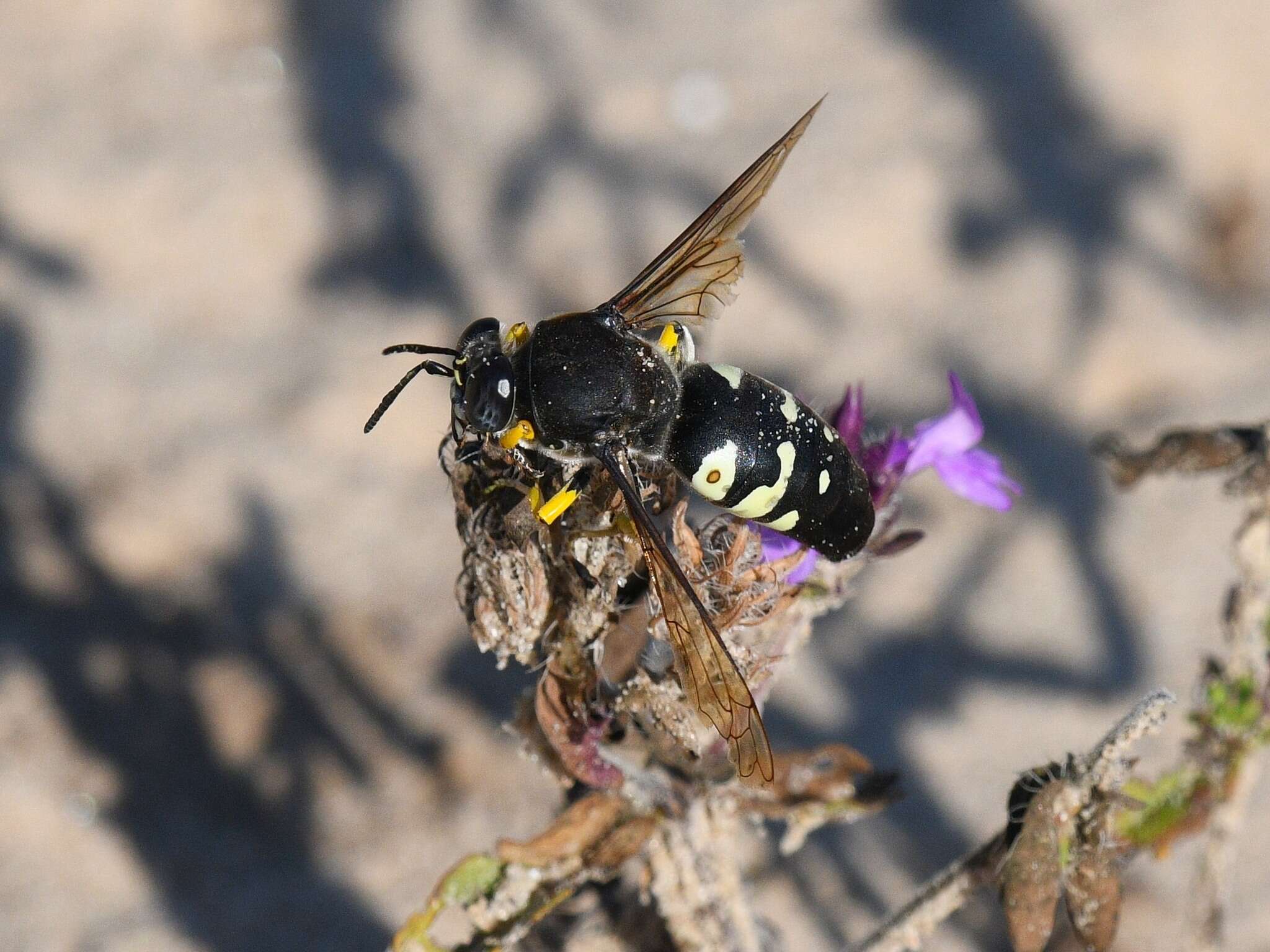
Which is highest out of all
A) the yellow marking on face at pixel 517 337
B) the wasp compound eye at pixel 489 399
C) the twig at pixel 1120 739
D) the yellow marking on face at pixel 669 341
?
the yellow marking on face at pixel 517 337

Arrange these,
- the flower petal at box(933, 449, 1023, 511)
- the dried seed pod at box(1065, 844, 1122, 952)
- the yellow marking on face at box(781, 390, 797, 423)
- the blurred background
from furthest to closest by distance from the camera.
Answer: the blurred background → the flower petal at box(933, 449, 1023, 511) → the yellow marking on face at box(781, 390, 797, 423) → the dried seed pod at box(1065, 844, 1122, 952)

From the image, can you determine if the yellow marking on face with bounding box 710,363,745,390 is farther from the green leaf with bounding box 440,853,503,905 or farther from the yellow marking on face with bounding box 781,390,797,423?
the green leaf with bounding box 440,853,503,905

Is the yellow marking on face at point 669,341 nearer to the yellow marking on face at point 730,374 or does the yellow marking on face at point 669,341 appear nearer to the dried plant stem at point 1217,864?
the yellow marking on face at point 730,374

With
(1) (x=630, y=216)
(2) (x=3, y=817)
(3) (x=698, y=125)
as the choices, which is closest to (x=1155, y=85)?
(3) (x=698, y=125)

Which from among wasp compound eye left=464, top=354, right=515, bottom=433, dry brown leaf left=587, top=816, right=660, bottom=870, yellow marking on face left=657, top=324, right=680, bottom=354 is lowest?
dry brown leaf left=587, top=816, right=660, bottom=870

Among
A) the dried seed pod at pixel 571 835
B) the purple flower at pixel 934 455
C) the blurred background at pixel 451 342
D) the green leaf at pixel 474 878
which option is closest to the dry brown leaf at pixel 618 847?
the dried seed pod at pixel 571 835

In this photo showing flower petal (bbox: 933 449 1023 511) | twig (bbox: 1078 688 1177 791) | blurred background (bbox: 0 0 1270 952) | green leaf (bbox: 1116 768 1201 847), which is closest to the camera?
twig (bbox: 1078 688 1177 791)

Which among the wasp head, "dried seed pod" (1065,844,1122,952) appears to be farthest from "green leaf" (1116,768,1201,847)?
the wasp head
